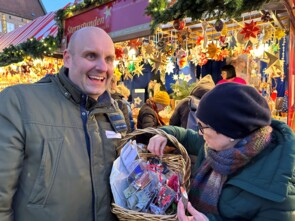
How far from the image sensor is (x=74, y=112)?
112 cm

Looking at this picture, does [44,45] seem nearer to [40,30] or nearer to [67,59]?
[40,30]

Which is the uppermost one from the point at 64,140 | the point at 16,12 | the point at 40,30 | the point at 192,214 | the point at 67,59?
the point at 16,12

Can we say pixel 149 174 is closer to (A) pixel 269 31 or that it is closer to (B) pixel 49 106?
(B) pixel 49 106

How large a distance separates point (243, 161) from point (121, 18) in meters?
2.46

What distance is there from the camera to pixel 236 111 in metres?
0.94

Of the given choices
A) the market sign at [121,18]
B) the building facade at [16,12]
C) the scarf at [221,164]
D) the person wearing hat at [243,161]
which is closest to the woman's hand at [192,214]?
the person wearing hat at [243,161]

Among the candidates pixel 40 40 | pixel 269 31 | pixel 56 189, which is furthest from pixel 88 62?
pixel 40 40

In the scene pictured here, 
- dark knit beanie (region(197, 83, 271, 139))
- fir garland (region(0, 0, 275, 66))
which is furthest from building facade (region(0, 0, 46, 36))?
dark knit beanie (region(197, 83, 271, 139))

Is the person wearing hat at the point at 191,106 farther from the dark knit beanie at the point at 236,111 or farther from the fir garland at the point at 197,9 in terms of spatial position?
the dark knit beanie at the point at 236,111

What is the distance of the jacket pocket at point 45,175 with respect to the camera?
0.98m

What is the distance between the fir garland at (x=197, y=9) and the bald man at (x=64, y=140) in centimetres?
116

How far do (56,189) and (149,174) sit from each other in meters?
0.39

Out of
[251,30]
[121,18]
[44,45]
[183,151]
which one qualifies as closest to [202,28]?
[251,30]

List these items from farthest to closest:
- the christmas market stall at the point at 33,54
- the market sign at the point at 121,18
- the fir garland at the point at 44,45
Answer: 1. the christmas market stall at the point at 33,54
2. the fir garland at the point at 44,45
3. the market sign at the point at 121,18
